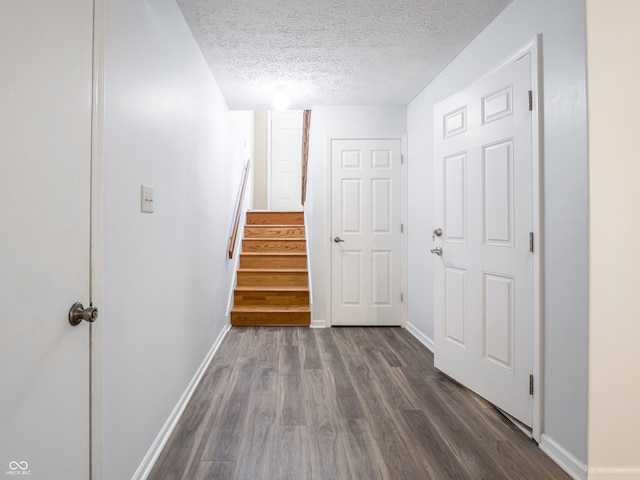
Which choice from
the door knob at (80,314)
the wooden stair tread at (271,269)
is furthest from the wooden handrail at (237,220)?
the door knob at (80,314)

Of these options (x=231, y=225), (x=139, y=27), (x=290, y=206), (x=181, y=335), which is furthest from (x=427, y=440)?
(x=290, y=206)

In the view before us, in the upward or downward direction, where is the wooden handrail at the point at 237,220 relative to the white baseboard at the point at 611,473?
upward

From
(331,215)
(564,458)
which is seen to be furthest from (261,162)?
(564,458)

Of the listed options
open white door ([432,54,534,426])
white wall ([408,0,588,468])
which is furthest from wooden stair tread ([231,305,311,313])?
white wall ([408,0,588,468])

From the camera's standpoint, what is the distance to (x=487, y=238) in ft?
6.57

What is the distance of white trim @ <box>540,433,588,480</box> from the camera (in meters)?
1.37

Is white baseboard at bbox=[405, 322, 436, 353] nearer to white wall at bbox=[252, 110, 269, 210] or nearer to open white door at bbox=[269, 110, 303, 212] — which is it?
open white door at bbox=[269, 110, 303, 212]

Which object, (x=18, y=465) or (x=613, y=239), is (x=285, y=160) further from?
(x=18, y=465)

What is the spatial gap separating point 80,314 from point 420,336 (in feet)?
9.26

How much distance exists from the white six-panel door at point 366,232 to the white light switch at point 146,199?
2272mm

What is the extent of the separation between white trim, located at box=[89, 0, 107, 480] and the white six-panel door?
2626mm

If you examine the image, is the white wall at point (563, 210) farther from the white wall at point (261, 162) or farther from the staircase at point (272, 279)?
the white wall at point (261, 162)

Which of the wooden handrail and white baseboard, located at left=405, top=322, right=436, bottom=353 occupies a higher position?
the wooden handrail

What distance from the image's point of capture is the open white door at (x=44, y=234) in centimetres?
69
